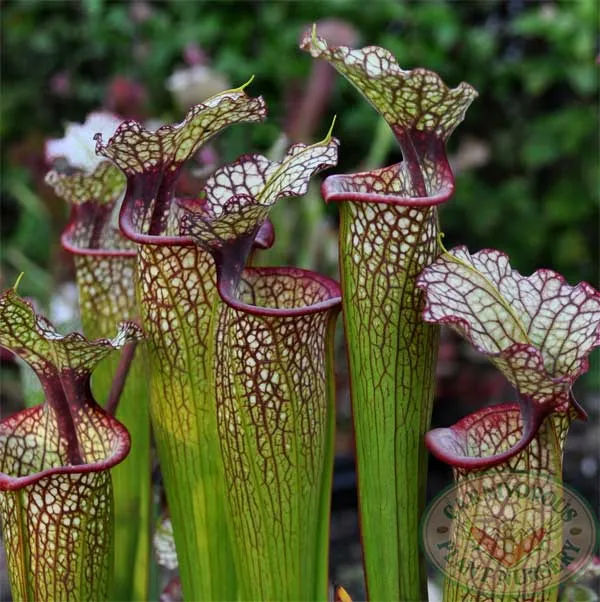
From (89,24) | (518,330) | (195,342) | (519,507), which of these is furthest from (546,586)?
(89,24)

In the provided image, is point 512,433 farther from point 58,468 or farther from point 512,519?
point 58,468

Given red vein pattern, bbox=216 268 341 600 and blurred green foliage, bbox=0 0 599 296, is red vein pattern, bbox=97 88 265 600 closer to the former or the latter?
red vein pattern, bbox=216 268 341 600

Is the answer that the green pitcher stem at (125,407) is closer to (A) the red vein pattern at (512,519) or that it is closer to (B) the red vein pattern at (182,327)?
(B) the red vein pattern at (182,327)

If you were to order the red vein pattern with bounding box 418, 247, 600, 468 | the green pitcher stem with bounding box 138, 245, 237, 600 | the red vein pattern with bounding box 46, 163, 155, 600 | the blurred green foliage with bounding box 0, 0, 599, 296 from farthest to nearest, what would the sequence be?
the blurred green foliage with bounding box 0, 0, 599, 296
the red vein pattern with bounding box 46, 163, 155, 600
the green pitcher stem with bounding box 138, 245, 237, 600
the red vein pattern with bounding box 418, 247, 600, 468

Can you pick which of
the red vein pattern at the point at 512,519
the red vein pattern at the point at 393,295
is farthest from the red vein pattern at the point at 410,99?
the red vein pattern at the point at 512,519

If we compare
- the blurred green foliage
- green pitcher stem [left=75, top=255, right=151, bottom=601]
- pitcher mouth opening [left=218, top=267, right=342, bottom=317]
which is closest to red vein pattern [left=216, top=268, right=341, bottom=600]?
pitcher mouth opening [left=218, top=267, right=342, bottom=317]

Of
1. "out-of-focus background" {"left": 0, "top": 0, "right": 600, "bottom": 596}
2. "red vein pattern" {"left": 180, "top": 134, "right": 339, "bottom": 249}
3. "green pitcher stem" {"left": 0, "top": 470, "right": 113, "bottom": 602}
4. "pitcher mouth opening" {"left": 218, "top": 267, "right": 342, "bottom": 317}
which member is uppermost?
"red vein pattern" {"left": 180, "top": 134, "right": 339, "bottom": 249}
